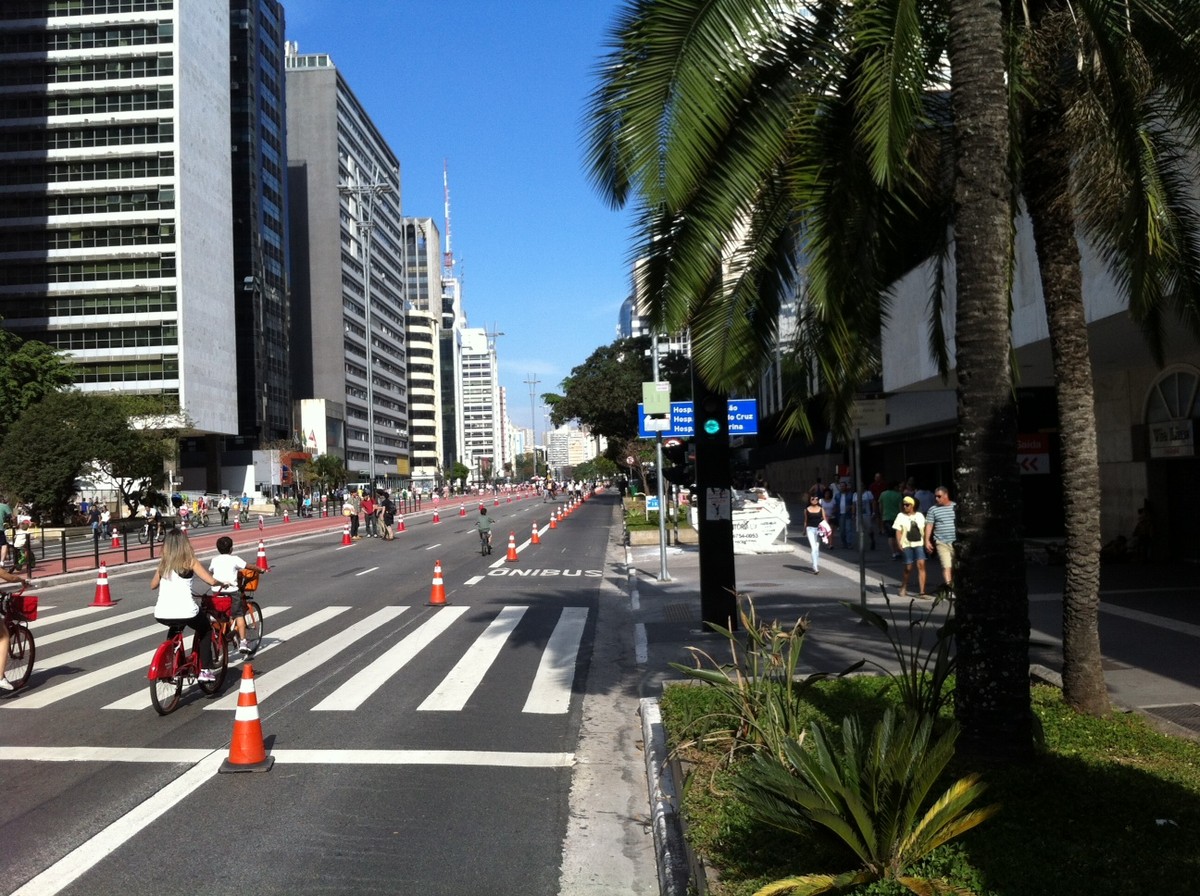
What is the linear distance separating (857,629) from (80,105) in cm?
8385

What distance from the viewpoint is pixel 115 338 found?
7912 cm

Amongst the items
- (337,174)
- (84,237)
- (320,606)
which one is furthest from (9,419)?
(337,174)

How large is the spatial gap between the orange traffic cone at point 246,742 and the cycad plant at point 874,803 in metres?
3.82

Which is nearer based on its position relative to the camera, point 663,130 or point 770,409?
point 663,130

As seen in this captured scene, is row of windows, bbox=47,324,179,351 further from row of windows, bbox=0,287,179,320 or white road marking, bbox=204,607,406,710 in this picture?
white road marking, bbox=204,607,406,710

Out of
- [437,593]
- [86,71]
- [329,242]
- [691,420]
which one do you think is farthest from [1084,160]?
[329,242]

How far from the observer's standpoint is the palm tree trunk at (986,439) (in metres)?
5.84

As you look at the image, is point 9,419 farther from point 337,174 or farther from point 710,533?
point 337,174

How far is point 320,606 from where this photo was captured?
57.5ft

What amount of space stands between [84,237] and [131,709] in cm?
8030

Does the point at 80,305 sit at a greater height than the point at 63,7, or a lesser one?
lesser

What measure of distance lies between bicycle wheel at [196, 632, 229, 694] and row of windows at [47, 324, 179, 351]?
73.1 metres

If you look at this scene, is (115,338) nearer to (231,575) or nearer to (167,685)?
(231,575)

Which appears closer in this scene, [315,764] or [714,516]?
[315,764]
